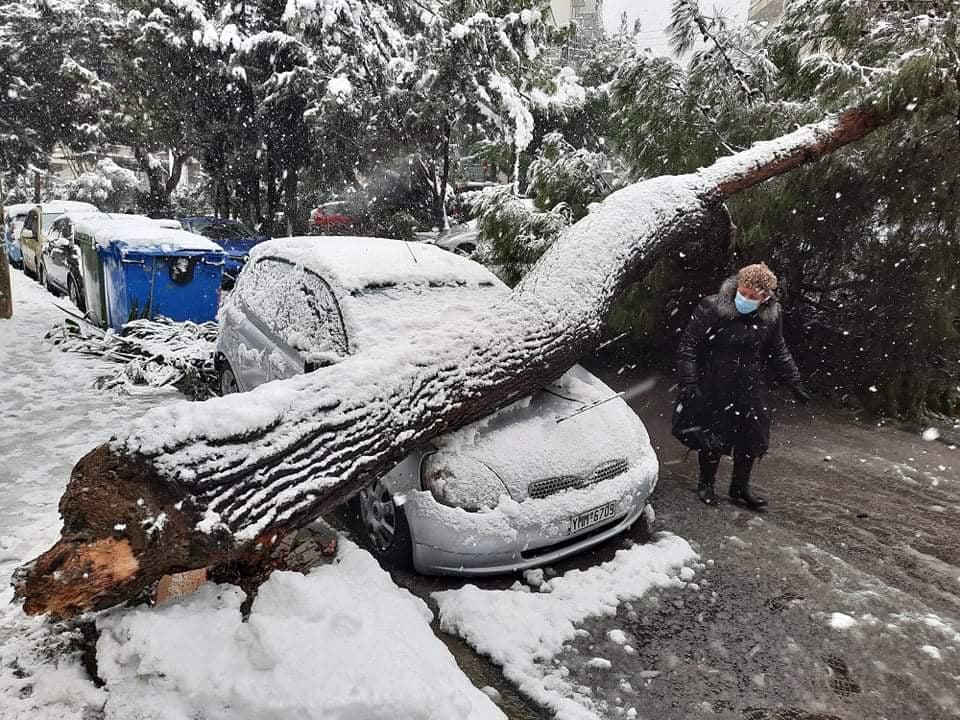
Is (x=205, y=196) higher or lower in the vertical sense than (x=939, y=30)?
lower

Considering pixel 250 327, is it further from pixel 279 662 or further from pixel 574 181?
pixel 574 181

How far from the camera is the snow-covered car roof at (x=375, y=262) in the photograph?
176 inches

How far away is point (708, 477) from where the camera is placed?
4703mm

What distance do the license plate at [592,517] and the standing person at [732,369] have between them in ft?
3.79

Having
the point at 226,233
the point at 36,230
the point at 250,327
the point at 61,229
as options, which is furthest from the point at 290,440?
the point at 36,230

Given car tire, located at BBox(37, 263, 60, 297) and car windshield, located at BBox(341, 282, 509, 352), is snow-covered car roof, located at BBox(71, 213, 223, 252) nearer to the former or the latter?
car windshield, located at BBox(341, 282, 509, 352)

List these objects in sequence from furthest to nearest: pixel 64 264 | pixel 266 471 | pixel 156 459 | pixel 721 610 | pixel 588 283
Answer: pixel 64 264, pixel 588 283, pixel 721 610, pixel 266 471, pixel 156 459

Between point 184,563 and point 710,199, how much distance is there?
16.3ft

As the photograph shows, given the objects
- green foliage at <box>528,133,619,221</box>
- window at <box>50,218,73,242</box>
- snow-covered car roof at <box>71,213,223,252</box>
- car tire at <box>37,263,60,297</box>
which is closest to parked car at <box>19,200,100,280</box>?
car tire at <box>37,263,60,297</box>

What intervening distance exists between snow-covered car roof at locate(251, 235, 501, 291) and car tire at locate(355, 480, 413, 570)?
1416mm

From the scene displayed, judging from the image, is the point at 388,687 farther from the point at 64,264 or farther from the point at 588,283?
the point at 64,264

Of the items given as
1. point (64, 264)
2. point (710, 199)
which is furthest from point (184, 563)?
point (64, 264)

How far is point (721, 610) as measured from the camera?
3.40m

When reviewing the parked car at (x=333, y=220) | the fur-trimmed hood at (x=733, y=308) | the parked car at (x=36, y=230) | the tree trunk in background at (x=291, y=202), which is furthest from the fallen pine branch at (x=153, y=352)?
the parked car at (x=333, y=220)
